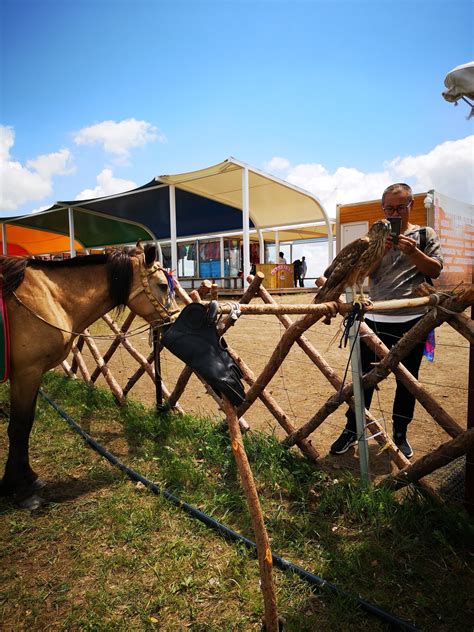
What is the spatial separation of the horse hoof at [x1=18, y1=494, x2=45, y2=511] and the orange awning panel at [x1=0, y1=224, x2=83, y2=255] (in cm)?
2002

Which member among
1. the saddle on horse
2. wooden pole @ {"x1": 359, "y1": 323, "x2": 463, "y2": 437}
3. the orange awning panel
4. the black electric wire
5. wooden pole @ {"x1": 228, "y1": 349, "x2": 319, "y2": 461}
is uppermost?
the orange awning panel

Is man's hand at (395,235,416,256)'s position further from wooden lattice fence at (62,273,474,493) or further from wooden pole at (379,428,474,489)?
wooden pole at (379,428,474,489)

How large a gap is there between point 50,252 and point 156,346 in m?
23.0

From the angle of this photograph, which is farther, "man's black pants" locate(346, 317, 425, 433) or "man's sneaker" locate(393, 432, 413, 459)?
"man's sneaker" locate(393, 432, 413, 459)

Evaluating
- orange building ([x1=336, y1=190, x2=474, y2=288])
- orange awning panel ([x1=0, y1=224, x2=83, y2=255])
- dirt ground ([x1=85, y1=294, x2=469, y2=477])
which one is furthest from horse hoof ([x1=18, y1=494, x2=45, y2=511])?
orange awning panel ([x1=0, y1=224, x2=83, y2=255])

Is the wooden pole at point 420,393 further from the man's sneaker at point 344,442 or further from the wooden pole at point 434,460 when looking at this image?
the man's sneaker at point 344,442

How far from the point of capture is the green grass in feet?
5.45

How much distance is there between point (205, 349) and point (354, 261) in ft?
2.85

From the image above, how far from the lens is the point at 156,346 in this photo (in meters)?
3.62

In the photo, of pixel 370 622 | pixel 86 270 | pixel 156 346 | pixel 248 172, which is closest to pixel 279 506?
pixel 370 622

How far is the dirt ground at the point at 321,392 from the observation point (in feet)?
9.99

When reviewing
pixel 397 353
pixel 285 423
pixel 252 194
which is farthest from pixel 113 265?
pixel 252 194

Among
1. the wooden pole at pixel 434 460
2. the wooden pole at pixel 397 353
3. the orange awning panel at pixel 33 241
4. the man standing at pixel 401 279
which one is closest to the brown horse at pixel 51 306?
the wooden pole at pixel 397 353

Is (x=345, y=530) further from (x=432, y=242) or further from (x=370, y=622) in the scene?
(x=432, y=242)
